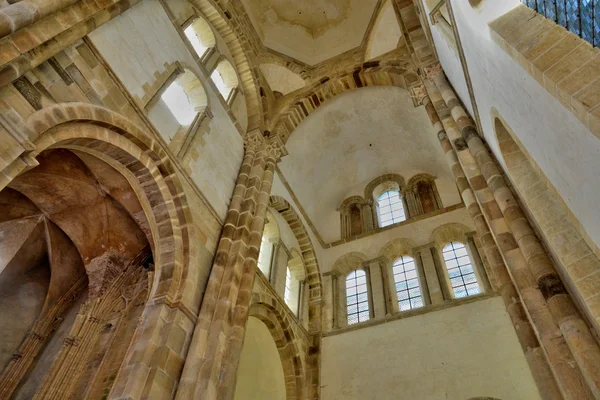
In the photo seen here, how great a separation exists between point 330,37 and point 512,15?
432 inches

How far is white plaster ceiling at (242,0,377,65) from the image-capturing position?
43.8ft

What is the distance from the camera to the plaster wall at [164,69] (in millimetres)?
6699

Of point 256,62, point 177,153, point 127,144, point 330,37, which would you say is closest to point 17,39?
point 127,144

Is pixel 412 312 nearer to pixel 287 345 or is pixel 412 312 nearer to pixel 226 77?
pixel 287 345

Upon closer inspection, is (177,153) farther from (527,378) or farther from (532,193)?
(527,378)

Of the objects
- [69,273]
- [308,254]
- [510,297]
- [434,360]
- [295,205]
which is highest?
[295,205]

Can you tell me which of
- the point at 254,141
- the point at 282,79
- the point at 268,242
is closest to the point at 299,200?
the point at 268,242

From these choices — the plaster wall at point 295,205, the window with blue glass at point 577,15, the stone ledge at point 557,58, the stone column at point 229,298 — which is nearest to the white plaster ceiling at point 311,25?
the plaster wall at point 295,205

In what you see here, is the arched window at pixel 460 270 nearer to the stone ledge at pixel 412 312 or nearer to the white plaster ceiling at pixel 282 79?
the stone ledge at pixel 412 312

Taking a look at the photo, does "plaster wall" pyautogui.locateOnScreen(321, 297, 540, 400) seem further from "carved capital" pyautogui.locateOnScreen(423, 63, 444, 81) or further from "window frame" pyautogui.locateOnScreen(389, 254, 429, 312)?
"carved capital" pyautogui.locateOnScreen(423, 63, 444, 81)

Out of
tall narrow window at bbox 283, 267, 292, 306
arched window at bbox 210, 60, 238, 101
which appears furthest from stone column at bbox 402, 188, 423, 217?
arched window at bbox 210, 60, 238, 101

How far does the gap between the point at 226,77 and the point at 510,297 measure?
9.05 m

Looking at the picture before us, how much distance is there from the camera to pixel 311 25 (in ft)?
46.2

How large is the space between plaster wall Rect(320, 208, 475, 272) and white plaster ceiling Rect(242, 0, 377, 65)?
6194mm
